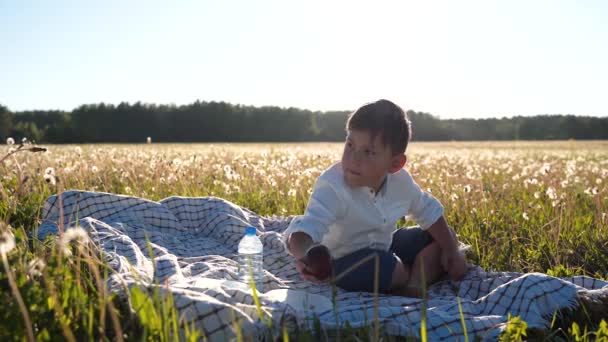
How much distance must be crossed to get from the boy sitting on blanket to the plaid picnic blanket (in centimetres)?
15

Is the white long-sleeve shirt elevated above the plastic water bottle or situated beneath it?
elevated above

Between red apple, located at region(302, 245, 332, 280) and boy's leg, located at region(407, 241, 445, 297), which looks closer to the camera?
red apple, located at region(302, 245, 332, 280)

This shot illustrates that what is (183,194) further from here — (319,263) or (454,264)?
(319,263)

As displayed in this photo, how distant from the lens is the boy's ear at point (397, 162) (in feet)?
11.0

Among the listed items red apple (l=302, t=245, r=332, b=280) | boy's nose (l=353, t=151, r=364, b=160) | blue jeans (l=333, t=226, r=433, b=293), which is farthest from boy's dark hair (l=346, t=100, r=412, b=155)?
red apple (l=302, t=245, r=332, b=280)

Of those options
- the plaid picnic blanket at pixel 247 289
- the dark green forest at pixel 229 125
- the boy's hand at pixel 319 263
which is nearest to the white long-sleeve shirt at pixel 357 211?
the plaid picnic blanket at pixel 247 289

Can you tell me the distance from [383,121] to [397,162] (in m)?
0.33

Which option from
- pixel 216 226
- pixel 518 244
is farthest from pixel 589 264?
pixel 216 226

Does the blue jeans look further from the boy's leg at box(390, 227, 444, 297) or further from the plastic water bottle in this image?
the plastic water bottle

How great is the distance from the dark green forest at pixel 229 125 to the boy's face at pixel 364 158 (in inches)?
2455

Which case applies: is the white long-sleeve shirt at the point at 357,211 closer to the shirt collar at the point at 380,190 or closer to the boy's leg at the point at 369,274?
the shirt collar at the point at 380,190

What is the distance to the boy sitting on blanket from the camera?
3160 millimetres

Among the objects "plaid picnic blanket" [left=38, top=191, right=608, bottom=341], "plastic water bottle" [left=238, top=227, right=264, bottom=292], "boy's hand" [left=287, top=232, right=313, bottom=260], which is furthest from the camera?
"plastic water bottle" [left=238, top=227, right=264, bottom=292]

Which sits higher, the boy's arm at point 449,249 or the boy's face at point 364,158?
the boy's face at point 364,158
